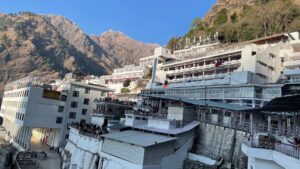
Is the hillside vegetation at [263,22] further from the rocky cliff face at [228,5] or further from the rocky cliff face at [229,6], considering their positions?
the rocky cliff face at [228,5]

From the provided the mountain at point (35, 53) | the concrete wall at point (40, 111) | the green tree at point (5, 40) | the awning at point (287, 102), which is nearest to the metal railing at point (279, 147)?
the awning at point (287, 102)

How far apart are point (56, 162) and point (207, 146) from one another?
2346 cm

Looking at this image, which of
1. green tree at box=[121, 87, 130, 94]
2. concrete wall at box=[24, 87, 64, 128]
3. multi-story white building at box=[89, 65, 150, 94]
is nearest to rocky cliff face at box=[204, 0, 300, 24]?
multi-story white building at box=[89, 65, 150, 94]

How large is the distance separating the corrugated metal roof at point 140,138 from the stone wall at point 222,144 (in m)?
3.88

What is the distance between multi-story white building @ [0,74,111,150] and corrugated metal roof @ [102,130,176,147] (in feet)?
69.6

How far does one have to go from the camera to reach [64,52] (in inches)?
5030

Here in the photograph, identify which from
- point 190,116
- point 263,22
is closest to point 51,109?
point 190,116

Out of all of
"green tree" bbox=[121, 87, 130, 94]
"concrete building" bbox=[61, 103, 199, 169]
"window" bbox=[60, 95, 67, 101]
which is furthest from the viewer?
"green tree" bbox=[121, 87, 130, 94]

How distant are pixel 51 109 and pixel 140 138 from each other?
85.8ft

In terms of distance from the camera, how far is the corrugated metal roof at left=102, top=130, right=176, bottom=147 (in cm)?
2372

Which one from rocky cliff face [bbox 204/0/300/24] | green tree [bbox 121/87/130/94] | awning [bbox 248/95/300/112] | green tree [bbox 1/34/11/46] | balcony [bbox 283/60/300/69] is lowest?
awning [bbox 248/95/300/112]

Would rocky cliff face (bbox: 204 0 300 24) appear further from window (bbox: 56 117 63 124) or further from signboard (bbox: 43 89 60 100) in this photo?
window (bbox: 56 117 63 124)

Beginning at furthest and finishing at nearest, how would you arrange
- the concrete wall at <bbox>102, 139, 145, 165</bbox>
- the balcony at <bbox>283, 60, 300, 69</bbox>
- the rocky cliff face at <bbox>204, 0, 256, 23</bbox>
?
the rocky cliff face at <bbox>204, 0, 256, 23</bbox> < the balcony at <bbox>283, 60, 300, 69</bbox> < the concrete wall at <bbox>102, 139, 145, 165</bbox>

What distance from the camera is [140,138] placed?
84.4 feet
